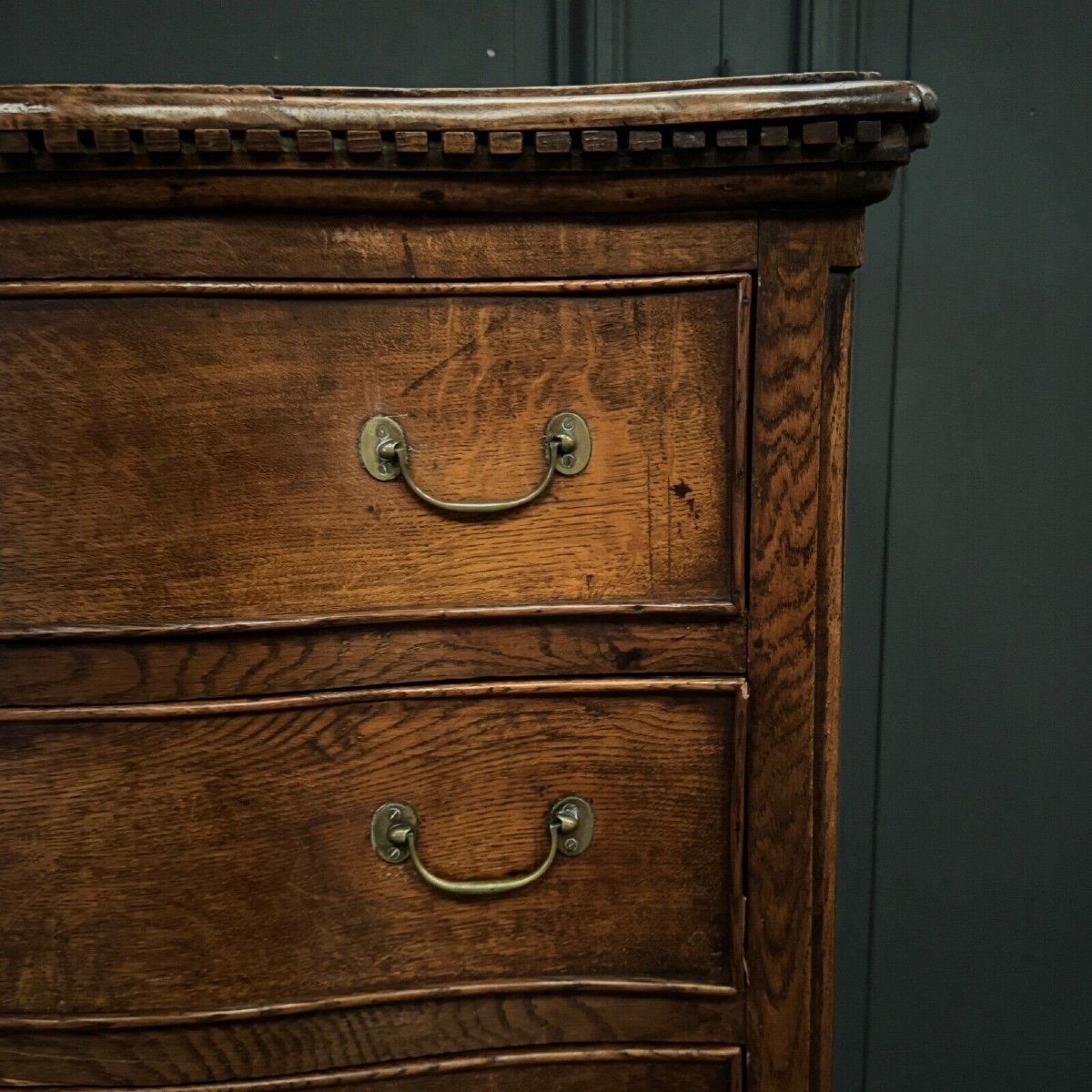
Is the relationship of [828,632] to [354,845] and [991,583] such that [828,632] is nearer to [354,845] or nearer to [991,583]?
[354,845]

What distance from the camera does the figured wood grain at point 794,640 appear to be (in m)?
0.63

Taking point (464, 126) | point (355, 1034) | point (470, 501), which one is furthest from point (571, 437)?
point (355, 1034)

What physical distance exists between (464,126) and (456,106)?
13 millimetres

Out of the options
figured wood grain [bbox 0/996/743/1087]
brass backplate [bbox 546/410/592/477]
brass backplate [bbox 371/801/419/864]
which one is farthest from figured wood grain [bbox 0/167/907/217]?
figured wood grain [bbox 0/996/743/1087]

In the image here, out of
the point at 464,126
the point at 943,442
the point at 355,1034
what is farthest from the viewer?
the point at 943,442

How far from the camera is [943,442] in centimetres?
118

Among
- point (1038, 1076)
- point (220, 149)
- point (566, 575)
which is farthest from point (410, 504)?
point (1038, 1076)

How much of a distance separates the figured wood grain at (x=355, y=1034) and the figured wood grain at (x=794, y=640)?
47mm

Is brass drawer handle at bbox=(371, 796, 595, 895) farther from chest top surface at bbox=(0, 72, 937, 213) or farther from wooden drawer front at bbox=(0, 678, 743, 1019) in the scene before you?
chest top surface at bbox=(0, 72, 937, 213)

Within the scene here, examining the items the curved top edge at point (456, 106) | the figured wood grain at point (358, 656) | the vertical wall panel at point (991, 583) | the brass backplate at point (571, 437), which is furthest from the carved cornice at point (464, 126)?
the vertical wall panel at point (991, 583)

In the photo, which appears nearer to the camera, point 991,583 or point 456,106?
point 456,106

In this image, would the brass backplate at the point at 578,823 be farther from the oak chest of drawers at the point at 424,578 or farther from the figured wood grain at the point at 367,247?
the figured wood grain at the point at 367,247

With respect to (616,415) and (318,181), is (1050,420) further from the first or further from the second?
(318,181)

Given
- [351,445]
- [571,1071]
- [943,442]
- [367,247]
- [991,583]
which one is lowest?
[571,1071]
